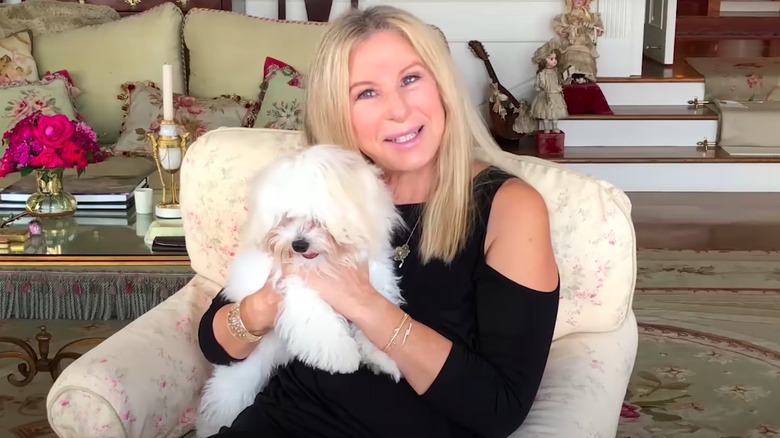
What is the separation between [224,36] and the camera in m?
4.07

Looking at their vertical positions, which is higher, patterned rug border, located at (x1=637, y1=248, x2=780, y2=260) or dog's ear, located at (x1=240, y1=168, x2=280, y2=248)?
dog's ear, located at (x1=240, y1=168, x2=280, y2=248)

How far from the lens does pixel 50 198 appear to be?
97.7 inches

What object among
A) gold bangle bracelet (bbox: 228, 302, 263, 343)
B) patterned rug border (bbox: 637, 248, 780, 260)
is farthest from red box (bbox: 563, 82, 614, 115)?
gold bangle bracelet (bbox: 228, 302, 263, 343)

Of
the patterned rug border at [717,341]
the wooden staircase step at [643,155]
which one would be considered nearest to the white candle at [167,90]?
the patterned rug border at [717,341]

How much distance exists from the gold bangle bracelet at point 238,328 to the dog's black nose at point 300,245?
0.21 m

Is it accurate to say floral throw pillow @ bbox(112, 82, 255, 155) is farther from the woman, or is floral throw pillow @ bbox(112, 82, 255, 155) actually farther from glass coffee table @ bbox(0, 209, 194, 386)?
the woman

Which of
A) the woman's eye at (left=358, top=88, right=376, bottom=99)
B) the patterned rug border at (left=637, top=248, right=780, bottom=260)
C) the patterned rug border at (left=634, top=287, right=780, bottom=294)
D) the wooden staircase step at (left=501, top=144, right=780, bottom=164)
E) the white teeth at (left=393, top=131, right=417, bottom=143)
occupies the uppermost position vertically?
the woman's eye at (left=358, top=88, right=376, bottom=99)

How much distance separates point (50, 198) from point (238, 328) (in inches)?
50.6

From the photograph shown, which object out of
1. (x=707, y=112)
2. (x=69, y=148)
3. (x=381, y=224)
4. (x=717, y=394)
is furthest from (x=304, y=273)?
(x=707, y=112)

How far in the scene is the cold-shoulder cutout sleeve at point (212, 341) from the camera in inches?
58.4

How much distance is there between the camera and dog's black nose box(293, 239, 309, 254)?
1264 mm

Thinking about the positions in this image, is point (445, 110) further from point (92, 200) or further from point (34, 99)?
point (34, 99)

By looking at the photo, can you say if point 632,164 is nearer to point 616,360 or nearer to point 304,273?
point 616,360

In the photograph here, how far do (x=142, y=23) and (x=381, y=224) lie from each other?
3.12 metres
